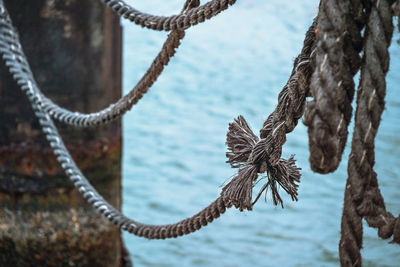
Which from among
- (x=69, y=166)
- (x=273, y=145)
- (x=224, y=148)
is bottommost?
(x=69, y=166)

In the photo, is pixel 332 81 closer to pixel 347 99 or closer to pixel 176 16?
pixel 347 99

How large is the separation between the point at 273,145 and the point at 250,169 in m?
0.06

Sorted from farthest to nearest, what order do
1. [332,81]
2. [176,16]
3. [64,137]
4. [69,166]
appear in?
1. [64,137]
2. [69,166]
3. [176,16]
4. [332,81]

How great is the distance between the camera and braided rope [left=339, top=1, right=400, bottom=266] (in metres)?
0.92

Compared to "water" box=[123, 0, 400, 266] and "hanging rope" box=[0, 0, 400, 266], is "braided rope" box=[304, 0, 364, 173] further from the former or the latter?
"water" box=[123, 0, 400, 266]

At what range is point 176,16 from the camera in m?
1.42

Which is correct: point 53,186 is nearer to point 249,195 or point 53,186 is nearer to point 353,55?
point 249,195

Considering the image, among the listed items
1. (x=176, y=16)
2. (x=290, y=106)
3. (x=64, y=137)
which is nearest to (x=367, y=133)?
(x=290, y=106)

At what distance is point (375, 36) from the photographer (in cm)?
92

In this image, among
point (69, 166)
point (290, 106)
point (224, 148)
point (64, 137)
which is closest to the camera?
point (290, 106)

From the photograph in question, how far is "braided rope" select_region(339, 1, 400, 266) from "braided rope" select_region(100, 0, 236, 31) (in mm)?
390

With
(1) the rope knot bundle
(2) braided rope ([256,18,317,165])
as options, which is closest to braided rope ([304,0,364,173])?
(2) braided rope ([256,18,317,165])

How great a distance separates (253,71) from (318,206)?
6.73 ft

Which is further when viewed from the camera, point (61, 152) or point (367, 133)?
point (61, 152)
